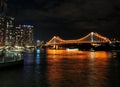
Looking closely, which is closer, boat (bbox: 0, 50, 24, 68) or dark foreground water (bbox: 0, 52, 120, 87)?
dark foreground water (bbox: 0, 52, 120, 87)

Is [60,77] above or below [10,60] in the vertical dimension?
below

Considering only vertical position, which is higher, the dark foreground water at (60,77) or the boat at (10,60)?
the boat at (10,60)

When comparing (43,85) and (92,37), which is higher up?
A: (92,37)

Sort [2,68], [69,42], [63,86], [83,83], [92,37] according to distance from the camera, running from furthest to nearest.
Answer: [92,37], [69,42], [2,68], [83,83], [63,86]

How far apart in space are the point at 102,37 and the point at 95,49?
18345 millimetres

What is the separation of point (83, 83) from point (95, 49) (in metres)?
174

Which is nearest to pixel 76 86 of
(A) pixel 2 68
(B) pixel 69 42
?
(A) pixel 2 68

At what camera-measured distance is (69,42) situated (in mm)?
175750

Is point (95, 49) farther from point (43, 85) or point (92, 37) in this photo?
point (43, 85)

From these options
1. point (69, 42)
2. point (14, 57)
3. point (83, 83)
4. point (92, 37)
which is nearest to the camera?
point (83, 83)

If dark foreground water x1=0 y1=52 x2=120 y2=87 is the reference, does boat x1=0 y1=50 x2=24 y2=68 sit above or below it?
above

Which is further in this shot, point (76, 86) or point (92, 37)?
point (92, 37)

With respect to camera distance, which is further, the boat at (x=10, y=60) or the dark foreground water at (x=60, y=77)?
the boat at (x=10, y=60)

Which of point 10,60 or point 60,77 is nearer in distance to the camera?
point 60,77
